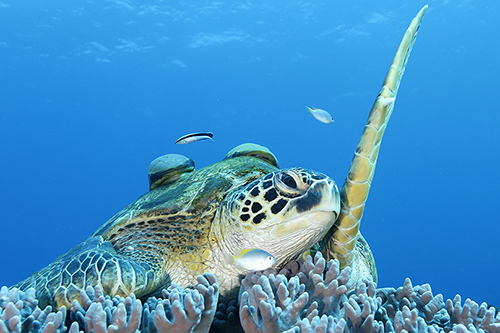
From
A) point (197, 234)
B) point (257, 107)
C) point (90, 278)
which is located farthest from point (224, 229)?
point (257, 107)

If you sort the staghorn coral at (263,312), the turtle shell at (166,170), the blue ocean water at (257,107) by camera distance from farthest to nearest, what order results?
the blue ocean water at (257,107) → the turtle shell at (166,170) → the staghorn coral at (263,312)

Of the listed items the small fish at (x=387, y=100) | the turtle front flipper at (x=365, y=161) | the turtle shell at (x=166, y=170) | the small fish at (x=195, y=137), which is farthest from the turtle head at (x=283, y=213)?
the small fish at (x=195, y=137)

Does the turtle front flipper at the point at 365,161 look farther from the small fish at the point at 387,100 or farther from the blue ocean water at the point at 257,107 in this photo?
the blue ocean water at the point at 257,107

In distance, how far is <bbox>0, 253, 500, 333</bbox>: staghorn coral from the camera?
1.15m

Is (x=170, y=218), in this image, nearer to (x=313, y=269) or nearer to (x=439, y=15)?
(x=313, y=269)

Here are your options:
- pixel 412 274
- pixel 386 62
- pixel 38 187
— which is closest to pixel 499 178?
pixel 412 274

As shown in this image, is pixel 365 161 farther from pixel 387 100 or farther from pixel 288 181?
pixel 288 181

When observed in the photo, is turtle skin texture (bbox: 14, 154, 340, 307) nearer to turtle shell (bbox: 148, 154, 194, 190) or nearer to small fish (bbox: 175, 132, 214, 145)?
turtle shell (bbox: 148, 154, 194, 190)

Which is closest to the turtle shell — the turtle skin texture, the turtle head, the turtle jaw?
the turtle skin texture

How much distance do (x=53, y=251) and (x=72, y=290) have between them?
Answer: 73275 millimetres

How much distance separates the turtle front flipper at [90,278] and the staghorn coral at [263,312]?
9cm

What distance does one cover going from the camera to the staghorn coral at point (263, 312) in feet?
3.77

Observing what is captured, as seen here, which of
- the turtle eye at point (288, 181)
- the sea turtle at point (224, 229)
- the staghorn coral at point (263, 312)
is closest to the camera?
the staghorn coral at point (263, 312)

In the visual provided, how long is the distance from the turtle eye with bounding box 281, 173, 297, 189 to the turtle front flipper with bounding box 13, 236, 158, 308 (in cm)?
96
